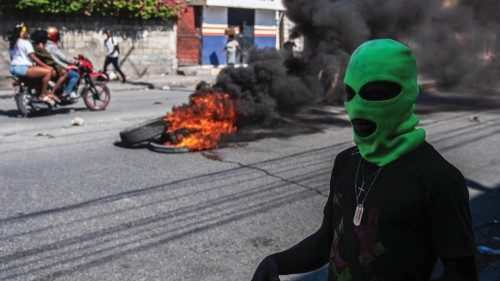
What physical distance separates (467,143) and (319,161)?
10.0 feet

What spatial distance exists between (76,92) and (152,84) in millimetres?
7304

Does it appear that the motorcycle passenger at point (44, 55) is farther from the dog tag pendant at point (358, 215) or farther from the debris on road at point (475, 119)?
the dog tag pendant at point (358, 215)

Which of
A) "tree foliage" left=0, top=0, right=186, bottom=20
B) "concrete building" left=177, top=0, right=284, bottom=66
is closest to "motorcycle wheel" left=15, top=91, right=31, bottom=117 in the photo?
"tree foliage" left=0, top=0, right=186, bottom=20

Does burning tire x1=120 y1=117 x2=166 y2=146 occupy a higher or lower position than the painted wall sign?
lower

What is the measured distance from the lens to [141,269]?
13.3 ft

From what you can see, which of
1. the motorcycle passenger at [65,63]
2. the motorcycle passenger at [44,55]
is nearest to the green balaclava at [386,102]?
the motorcycle passenger at [44,55]

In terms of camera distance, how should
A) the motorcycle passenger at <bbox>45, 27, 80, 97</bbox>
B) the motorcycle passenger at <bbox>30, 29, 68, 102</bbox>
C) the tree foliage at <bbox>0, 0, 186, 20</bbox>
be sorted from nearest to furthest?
the motorcycle passenger at <bbox>30, 29, 68, 102</bbox>, the motorcycle passenger at <bbox>45, 27, 80, 97</bbox>, the tree foliage at <bbox>0, 0, 186, 20</bbox>

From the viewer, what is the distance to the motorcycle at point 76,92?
11.1 m

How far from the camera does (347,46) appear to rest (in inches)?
464

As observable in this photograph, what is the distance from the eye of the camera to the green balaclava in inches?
63.9

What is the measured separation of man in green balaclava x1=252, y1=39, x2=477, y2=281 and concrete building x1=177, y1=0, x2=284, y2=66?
22531mm

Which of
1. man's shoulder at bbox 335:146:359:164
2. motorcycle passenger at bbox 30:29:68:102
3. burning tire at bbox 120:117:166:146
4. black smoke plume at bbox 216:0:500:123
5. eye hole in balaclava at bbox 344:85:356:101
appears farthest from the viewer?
motorcycle passenger at bbox 30:29:68:102

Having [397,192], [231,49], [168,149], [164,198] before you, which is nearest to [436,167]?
[397,192]

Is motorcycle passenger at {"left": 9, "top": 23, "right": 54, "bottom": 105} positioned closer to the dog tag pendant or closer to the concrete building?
the dog tag pendant
